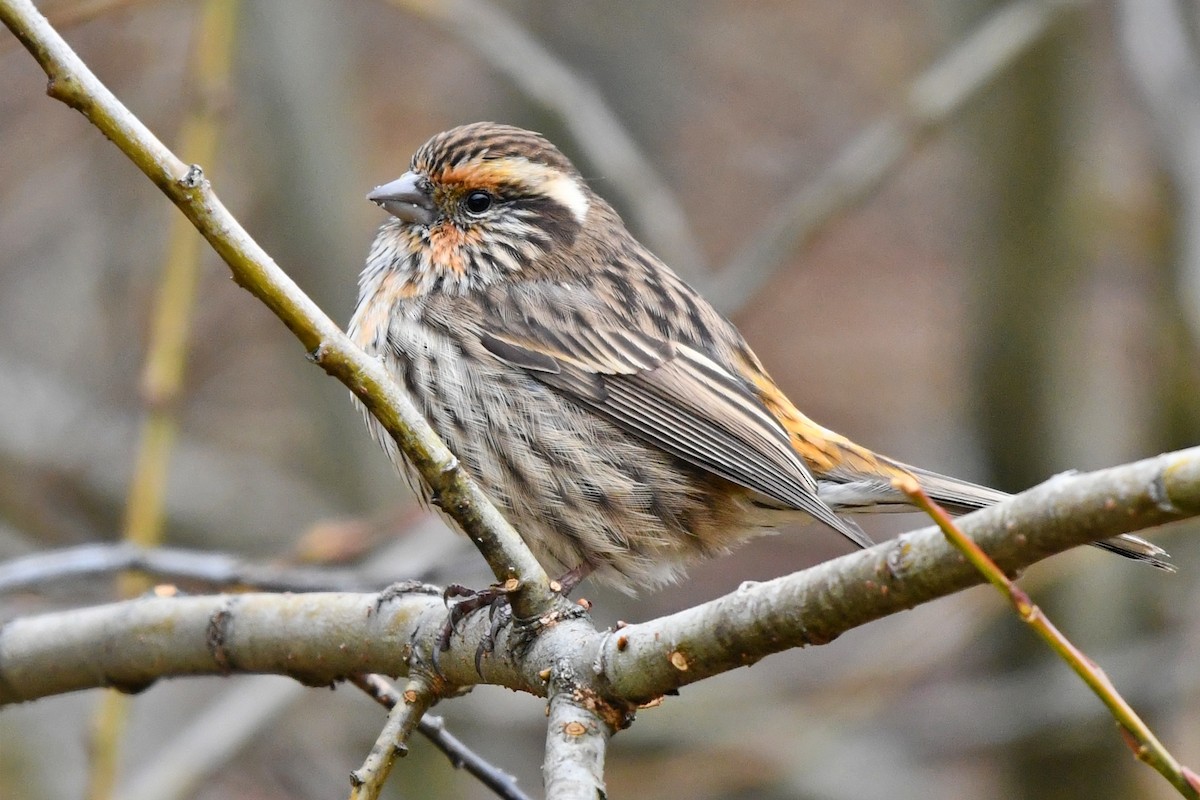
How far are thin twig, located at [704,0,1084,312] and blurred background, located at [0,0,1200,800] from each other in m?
0.02

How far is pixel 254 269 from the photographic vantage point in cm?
267

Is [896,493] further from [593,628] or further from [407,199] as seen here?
[407,199]

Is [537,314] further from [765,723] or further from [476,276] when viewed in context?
[765,723]

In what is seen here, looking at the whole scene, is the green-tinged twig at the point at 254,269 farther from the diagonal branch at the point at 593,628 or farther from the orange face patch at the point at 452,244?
the orange face patch at the point at 452,244

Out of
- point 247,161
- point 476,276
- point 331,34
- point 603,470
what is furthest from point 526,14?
point 603,470

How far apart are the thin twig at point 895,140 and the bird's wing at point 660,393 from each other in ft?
6.01

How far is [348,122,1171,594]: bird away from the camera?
4.50m

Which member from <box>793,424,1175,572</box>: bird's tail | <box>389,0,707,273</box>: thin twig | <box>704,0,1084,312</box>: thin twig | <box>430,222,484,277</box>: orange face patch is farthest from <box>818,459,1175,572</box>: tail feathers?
<box>389,0,707,273</box>: thin twig

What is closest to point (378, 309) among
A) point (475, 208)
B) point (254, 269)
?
point (475, 208)

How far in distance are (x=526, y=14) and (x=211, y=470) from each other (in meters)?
3.33

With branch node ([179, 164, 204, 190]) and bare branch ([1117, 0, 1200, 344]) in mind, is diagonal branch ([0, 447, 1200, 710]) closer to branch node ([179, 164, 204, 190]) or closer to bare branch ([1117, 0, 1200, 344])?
branch node ([179, 164, 204, 190])

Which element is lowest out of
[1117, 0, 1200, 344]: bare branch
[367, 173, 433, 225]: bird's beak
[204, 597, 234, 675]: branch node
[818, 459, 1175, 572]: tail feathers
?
[204, 597, 234, 675]: branch node

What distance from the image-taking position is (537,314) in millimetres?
4906

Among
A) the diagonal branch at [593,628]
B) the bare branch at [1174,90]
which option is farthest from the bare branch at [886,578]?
the bare branch at [1174,90]
